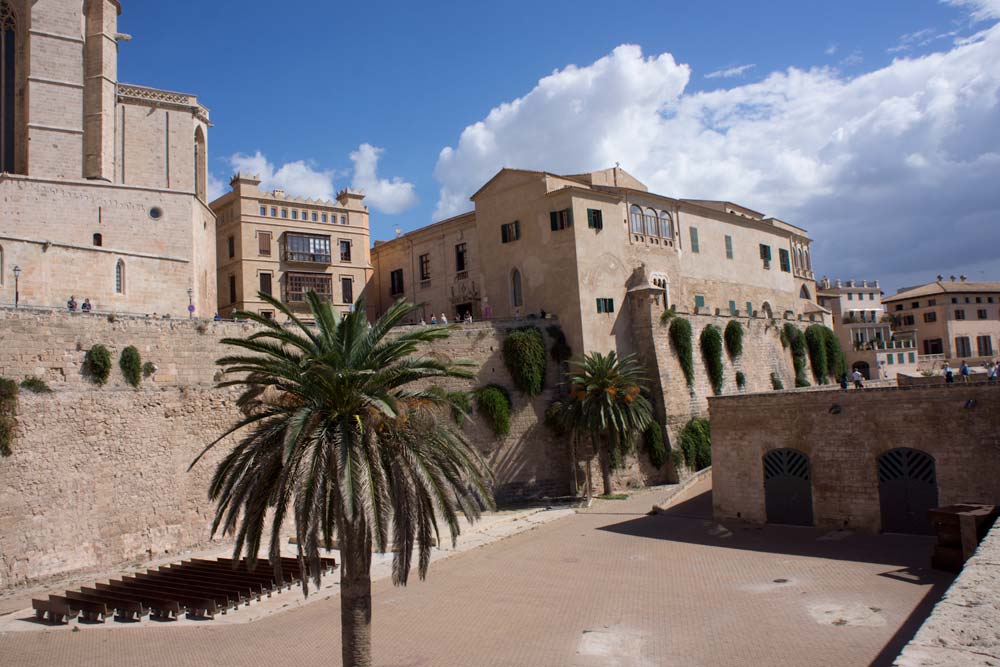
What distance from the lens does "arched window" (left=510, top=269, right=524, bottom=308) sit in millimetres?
38625

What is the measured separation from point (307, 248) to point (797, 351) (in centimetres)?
3240

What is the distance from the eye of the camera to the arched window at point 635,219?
128 feet

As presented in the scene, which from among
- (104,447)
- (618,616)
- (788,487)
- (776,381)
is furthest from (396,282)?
(618,616)

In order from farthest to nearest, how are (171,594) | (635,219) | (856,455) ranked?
(635,219), (856,455), (171,594)

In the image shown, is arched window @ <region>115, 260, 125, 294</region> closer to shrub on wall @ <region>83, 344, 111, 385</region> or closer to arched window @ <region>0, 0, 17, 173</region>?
arched window @ <region>0, 0, 17, 173</region>

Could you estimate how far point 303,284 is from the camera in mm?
43906

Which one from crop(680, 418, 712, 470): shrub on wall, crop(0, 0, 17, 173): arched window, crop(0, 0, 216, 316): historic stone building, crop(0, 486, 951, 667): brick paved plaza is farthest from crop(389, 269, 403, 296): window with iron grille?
crop(0, 486, 951, 667): brick paved plaza

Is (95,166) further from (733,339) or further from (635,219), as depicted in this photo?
(733,339)

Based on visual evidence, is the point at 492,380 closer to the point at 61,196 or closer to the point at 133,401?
the point at 133,401

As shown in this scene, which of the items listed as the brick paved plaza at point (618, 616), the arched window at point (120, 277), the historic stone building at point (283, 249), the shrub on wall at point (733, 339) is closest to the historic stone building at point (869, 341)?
the shrub on wall at point (733, 339)

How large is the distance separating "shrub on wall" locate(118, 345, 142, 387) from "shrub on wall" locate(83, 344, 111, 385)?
54cm

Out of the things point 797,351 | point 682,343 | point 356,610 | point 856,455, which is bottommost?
point 356,610

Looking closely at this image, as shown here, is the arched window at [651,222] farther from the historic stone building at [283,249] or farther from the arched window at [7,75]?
the arched window at [7,75]

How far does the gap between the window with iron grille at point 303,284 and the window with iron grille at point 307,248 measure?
3.13 ft
